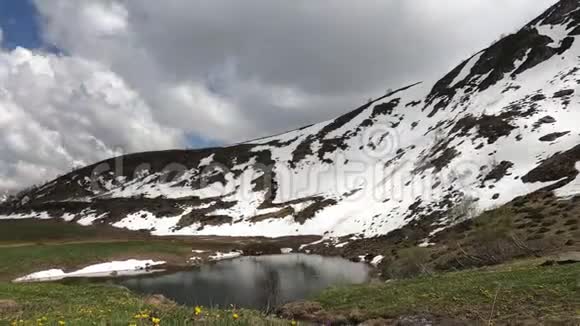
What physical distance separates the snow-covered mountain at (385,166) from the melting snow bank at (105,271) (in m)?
43.4

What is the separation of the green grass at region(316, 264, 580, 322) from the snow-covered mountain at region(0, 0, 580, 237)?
34515 mm

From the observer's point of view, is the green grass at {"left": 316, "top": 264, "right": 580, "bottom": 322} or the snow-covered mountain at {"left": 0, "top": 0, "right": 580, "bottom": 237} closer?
the green grass at {"left": 316, "top": 264, "right": 580, "bottom": 322}

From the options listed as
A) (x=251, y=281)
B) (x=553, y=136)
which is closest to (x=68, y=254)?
(x=251, y=281)

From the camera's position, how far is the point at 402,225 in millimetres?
76812

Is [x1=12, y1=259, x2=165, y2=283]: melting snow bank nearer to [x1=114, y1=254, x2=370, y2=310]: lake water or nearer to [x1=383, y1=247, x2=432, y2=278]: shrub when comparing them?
[x1=114, y1=254, x2=370, y2=310]: lake water

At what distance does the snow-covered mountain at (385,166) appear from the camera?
3029 inches

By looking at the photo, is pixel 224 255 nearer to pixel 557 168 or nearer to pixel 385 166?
pixel 557 168

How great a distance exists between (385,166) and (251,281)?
82.7 meters

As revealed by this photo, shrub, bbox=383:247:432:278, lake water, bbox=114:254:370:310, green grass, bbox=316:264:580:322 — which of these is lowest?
lake water, bbox=114:254:370:310

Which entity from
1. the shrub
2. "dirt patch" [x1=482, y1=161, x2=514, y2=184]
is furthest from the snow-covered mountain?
the shrub

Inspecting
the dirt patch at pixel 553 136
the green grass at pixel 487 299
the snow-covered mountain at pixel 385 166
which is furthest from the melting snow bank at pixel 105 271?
the dirt patch at pixel 553 136

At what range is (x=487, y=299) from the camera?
16891 millimetres

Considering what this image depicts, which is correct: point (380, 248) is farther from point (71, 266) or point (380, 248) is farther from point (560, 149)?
point (71, 266)

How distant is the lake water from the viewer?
3719cm
